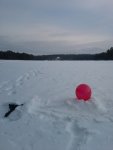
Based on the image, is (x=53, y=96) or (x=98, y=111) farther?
(x=53, y=96)

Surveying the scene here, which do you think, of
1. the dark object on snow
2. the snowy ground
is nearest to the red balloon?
the snowy ground

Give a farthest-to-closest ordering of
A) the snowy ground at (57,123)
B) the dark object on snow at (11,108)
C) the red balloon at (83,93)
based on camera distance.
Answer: the red balloon at (83,93)
the dark object on snow at (11,108)
the snowy ground at (57,123)

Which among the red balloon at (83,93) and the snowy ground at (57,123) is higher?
the red balloon at (83,93)

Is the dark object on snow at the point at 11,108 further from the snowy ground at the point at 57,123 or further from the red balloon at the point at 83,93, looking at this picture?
the red balloon at the point at 83,93

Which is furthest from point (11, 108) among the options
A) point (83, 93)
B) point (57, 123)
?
point (83, 93)

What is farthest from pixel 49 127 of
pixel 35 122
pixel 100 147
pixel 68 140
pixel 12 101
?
pixel 12 101

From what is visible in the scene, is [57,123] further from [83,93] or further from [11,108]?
[83,93]

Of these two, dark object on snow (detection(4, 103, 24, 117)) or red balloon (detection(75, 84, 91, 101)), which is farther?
red balloon (detection(75, 84, 91, 101))

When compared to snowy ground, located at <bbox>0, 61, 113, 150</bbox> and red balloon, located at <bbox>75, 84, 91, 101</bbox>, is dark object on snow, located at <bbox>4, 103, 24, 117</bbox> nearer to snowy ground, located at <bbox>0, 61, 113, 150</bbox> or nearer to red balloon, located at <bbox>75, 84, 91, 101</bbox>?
snowy ground, located at <bbox>0, 61, 113, 150</bbox>

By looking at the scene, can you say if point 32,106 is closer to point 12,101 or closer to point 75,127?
point 12,101

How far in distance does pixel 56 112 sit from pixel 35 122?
0.64 m

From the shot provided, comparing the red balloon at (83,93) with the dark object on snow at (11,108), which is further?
the red balloon at (83,93)

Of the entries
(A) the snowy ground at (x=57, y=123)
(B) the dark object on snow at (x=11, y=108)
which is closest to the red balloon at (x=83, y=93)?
(A) the snowy ground at (x=57, y=123)

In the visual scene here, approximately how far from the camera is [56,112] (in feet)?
14.2
